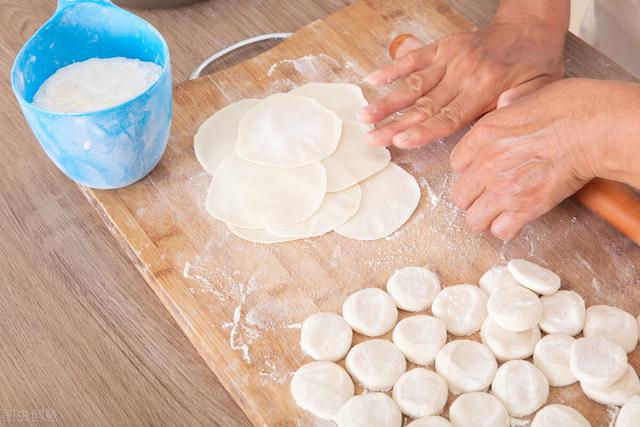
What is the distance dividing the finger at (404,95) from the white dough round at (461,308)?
44 centimetres

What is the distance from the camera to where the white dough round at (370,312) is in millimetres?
1332

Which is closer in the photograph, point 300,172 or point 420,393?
point 420,393

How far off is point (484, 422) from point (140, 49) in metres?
1.00

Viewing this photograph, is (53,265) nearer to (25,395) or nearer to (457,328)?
(25,395)

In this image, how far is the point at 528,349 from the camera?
1.30m

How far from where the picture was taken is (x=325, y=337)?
132cm

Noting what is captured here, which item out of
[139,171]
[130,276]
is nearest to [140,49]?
[139,171]

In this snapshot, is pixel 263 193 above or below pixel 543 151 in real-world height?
below

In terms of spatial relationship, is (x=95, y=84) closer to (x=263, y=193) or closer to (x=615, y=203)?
(x=263, y=193)

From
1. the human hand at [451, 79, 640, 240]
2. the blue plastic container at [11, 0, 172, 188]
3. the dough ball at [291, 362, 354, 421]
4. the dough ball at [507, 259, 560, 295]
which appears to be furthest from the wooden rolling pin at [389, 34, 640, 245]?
the blue plastic container at [11, 0, 172, 188]

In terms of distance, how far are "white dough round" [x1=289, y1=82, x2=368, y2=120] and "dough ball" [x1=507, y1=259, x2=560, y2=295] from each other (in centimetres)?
51

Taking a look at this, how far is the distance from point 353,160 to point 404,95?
192mm

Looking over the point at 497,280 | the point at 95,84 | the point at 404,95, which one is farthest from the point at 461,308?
the point at 95,84

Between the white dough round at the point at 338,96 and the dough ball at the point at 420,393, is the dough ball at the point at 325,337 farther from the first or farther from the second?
the white dough round at the point at 338,96
